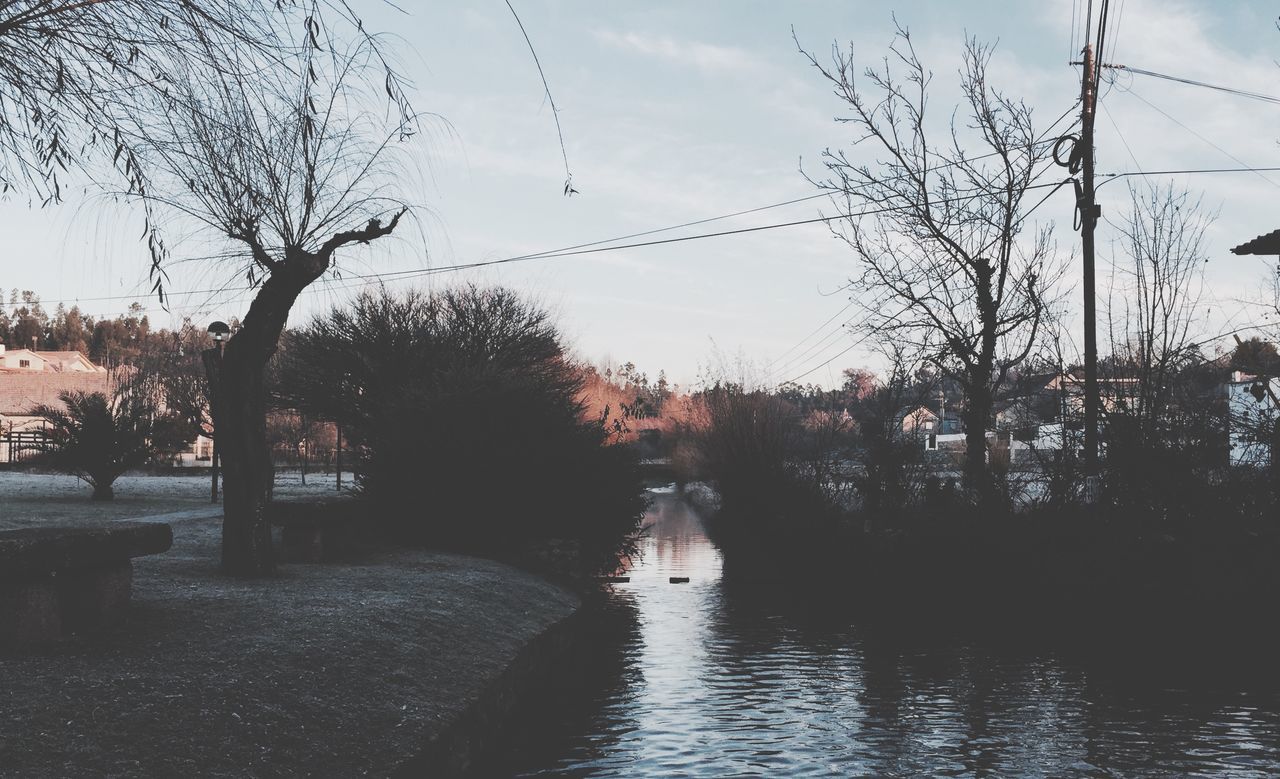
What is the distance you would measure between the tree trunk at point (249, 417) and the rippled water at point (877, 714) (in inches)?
157

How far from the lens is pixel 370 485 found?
1819cm

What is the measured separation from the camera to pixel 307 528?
14992mm

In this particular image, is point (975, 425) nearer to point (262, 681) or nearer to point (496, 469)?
point (496, 469)

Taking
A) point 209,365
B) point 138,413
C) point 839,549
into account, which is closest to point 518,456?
point 209,365

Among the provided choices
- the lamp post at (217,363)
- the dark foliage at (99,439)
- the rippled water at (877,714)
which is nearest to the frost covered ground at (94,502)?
the dark foliage at (99,439)

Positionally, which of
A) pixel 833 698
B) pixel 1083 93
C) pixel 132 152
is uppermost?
pixel 1083 93

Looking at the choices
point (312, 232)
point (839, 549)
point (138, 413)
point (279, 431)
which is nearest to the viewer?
point (312, 232)

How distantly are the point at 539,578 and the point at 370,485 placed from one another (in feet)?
11.9

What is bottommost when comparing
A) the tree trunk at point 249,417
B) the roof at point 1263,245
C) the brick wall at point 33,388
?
the tree trunk at point 249,417

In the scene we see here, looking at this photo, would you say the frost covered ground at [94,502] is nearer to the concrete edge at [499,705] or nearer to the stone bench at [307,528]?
the stone bench at [307,528]

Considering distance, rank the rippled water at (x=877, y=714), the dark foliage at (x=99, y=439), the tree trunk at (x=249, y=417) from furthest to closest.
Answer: the dark foliage at (x=99, y=439)
the tree trunk at (x=249, y=417)
the rippled water at (x=877, y=714)

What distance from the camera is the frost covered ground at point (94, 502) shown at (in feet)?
64.7

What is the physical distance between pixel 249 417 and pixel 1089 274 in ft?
39.4

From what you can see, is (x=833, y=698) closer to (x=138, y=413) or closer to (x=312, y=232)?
(x=312, y=232)
